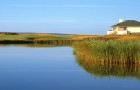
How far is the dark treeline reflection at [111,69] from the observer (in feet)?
80.2

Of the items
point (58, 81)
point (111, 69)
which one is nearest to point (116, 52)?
point (111, 69)

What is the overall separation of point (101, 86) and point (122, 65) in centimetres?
811

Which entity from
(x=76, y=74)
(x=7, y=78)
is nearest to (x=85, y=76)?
(x=76, y=74)

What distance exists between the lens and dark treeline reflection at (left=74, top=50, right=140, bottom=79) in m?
24.5

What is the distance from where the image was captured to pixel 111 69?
2630 cm

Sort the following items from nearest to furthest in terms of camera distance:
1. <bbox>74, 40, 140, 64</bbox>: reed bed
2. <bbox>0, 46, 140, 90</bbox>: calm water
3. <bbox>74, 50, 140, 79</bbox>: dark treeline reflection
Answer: <bbox>0, 46, 140, 90</bbox>: calm water < <bbox>74, 50, 140, 79</bbox>: dark treeline reflection < <bbox>74, 40, 140, 64</bbox>: reed bed

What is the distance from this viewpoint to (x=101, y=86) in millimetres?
20016

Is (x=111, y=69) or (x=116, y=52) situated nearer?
(x=111, y=69)

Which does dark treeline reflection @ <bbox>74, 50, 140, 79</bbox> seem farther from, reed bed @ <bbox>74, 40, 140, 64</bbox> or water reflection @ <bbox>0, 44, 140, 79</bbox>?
reed bed @ <bbox>74, 40, 140, 64</bbox>

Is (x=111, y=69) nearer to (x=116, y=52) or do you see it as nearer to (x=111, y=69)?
(x=111, y=69)

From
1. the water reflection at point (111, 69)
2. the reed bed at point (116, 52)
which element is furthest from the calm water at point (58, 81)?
the reed bed at point (116, 52)

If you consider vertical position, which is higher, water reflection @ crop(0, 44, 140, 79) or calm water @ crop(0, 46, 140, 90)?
water reflection @ crop(0, 44, 140, 79)

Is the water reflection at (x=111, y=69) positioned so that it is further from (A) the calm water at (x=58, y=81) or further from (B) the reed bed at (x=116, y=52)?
(A) the calm water at (x=58, y=81)

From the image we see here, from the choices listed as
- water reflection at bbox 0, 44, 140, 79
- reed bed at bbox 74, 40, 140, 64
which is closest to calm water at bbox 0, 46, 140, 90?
water reflection at bbox 0, 44, 140, 79
